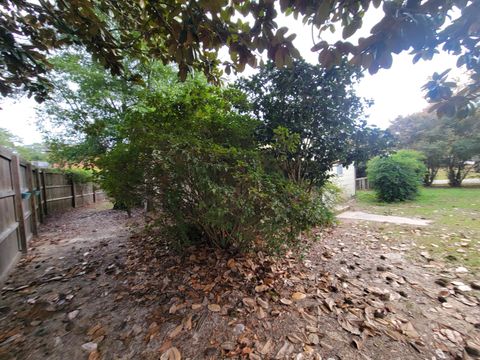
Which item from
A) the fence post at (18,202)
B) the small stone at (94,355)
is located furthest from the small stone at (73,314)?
the fence post at (18,202)

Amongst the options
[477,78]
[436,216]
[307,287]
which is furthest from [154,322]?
[436,216]

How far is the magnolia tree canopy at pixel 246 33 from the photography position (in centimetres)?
123

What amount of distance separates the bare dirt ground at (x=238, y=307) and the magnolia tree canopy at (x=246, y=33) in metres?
1.65

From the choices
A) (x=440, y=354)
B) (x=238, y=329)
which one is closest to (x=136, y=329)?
(x=238, y=329)

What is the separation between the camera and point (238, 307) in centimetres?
201

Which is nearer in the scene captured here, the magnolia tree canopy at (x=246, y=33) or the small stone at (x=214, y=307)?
the magnolia tree canopy at (x=246, y=33)

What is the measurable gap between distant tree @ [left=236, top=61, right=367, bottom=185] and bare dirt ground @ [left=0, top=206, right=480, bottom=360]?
142cm

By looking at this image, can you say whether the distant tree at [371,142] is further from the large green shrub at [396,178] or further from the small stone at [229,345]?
the large green shrub at [396,178]

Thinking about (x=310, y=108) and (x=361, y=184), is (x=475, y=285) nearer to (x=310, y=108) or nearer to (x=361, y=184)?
(x=310, y=108)

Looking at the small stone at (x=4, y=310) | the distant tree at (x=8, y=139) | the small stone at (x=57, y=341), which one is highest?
the distant tree at (x=8, y=139)

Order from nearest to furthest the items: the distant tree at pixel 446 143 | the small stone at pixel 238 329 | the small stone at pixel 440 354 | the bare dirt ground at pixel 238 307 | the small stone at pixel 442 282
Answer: the small stone at pixel 440 354 < the bare dirt ground at pixel 238 307 < the small stone at pixel 238 329 < the small stone at pixel 442 282 < the distant tree at pixel 446 143

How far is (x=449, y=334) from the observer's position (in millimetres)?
1698

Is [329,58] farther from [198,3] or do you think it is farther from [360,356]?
[360,356]

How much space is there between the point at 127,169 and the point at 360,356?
8.71 feet
